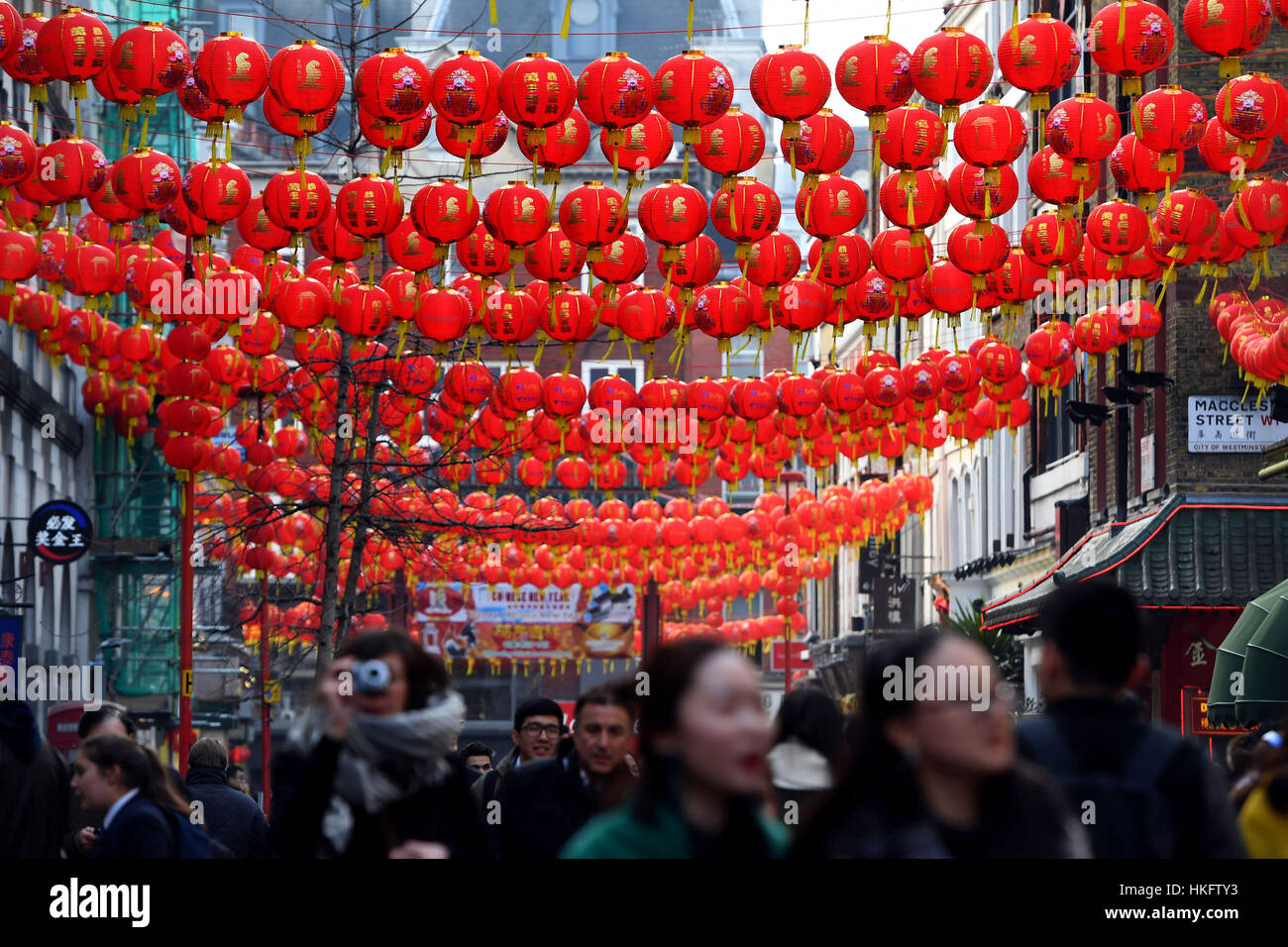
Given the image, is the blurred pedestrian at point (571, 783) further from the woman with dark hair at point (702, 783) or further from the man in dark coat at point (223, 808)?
the woman with dark hair at point (702, 783)

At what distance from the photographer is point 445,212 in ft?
43.8

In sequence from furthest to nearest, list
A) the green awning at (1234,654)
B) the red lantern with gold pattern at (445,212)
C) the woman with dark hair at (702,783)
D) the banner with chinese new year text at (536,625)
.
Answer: the banner with chinese new year text at (536,625) < the green awning at (1234,654) < the red lantern with gold pattern at (445,212) < the woman with dark hair at (702,783)

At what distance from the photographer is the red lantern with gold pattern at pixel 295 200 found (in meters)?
13.0

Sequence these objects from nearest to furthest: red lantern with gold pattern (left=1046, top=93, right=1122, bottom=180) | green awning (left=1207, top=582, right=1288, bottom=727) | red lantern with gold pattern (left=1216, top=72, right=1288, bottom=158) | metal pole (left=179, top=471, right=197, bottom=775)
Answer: red lantern with gold pattern (left=1216, top=72, right=1288, bottom=158), red lantern with gold pattern (left=1046, top=93, right=1122, bottom=180), green awning (left=1207, top=582, right=1288, bottom=727), metal pole (left=179, top=471, right=197, bottom=775)

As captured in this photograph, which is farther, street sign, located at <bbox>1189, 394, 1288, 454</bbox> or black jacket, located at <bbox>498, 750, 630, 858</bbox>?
street sign, located at <bbox>1189, 394, 1288, 454</bbox>

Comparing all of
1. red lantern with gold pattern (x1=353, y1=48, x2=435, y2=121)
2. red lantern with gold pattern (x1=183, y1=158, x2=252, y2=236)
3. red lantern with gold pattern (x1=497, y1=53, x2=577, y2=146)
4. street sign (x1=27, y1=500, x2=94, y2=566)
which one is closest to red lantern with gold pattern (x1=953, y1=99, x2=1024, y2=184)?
red lantern with gold pattern (x1=497, y1=53, x2=577, y2=146)

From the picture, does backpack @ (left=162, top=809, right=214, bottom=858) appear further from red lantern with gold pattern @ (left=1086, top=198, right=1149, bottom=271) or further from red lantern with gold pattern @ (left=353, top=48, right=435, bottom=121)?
red lantern with gold pattern @ (left=1086, top=198, right=1149, bottom=271)

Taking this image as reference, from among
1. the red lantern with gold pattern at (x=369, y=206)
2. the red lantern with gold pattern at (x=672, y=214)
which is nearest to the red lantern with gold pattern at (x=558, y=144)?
the red lantern with gold pattern at (x=672, y=214)

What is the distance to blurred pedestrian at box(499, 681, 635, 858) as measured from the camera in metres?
7.24

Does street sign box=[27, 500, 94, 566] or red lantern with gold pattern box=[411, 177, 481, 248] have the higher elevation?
red lantern with gold pattern box=[411, 177, 481, 248]

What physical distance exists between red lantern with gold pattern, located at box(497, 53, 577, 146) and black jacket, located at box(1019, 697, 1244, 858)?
826 cm

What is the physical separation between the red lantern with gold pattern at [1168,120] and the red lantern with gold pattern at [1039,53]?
2.07 ft

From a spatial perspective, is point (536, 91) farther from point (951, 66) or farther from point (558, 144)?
point (951, 66)

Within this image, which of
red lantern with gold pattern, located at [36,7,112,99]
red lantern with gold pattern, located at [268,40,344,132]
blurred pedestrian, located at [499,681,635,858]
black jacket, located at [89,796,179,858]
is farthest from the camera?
red lantern with gold pattern, located at [268,40,344,132]
